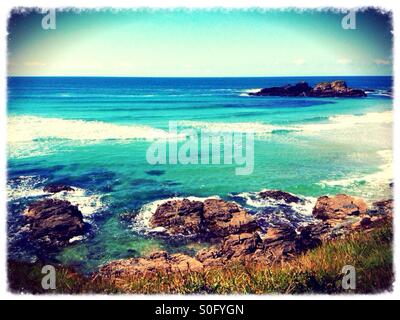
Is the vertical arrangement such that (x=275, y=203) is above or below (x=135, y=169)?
below

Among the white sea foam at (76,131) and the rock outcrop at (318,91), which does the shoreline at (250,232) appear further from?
the rock outcrop at (318,91)

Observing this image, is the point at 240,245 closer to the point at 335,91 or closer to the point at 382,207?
the point at 382,207

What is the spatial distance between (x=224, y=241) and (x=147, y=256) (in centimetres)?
202

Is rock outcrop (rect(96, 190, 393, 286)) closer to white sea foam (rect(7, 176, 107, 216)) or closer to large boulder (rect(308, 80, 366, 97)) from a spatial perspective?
white sea foam (rect(7, 176, 107, 216))

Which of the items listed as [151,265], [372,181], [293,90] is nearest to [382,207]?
[372,181]

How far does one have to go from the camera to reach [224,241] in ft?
31.0

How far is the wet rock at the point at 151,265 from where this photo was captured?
8.34 metres

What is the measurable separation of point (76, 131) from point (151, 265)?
10.9 metres

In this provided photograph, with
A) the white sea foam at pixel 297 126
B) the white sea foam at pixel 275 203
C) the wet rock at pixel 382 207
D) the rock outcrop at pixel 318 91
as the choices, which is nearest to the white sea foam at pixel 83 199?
the white sea foam at pixel 275 203

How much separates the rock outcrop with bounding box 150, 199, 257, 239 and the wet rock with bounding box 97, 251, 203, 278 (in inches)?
38.6

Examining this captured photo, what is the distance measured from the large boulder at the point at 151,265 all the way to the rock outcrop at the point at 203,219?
38.6 inches

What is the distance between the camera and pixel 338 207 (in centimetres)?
1049

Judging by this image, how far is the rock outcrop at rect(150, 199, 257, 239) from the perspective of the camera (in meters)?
9.92

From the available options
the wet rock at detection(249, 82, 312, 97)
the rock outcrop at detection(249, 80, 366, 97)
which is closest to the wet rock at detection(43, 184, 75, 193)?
the rock outcrop at detection(249, 80, 366, 97)
